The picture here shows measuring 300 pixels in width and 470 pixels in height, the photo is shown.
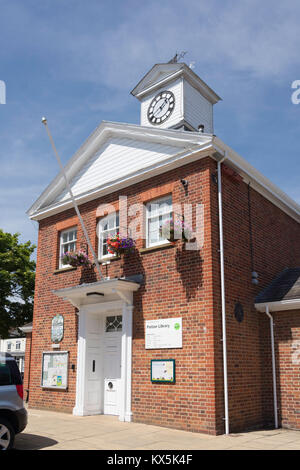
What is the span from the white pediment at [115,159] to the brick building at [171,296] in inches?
1.6

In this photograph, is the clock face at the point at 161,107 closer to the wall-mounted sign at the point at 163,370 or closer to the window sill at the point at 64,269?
the window sill at the point at 64,269

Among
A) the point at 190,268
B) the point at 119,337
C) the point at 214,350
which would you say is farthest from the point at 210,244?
the point at 119,337

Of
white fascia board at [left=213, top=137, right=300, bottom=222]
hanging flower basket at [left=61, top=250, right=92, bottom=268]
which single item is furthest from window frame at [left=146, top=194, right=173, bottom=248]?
hanging flower basket at [left=61, top=250, right=92, bottom=268]

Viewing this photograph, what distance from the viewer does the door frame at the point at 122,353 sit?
10.8 metres

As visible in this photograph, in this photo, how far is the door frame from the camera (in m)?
10.8

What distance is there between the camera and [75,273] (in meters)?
13.4

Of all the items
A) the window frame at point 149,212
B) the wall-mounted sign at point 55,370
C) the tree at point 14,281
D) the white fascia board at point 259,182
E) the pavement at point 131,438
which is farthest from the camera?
the tree at point 14,281

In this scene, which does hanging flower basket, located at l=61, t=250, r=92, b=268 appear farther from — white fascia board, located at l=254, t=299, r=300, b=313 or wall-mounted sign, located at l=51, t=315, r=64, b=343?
white fascia board, located at l=254, t=299, r=300, b=313

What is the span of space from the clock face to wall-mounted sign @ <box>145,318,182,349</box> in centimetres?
784

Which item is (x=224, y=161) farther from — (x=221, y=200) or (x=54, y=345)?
(x=54, y=345)

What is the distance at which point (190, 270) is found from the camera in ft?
33.8

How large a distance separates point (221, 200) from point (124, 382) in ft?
16.3

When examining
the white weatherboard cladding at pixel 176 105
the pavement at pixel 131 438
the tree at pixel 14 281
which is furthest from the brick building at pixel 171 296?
the tree at pixel 14 281

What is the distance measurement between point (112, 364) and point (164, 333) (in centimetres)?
256
